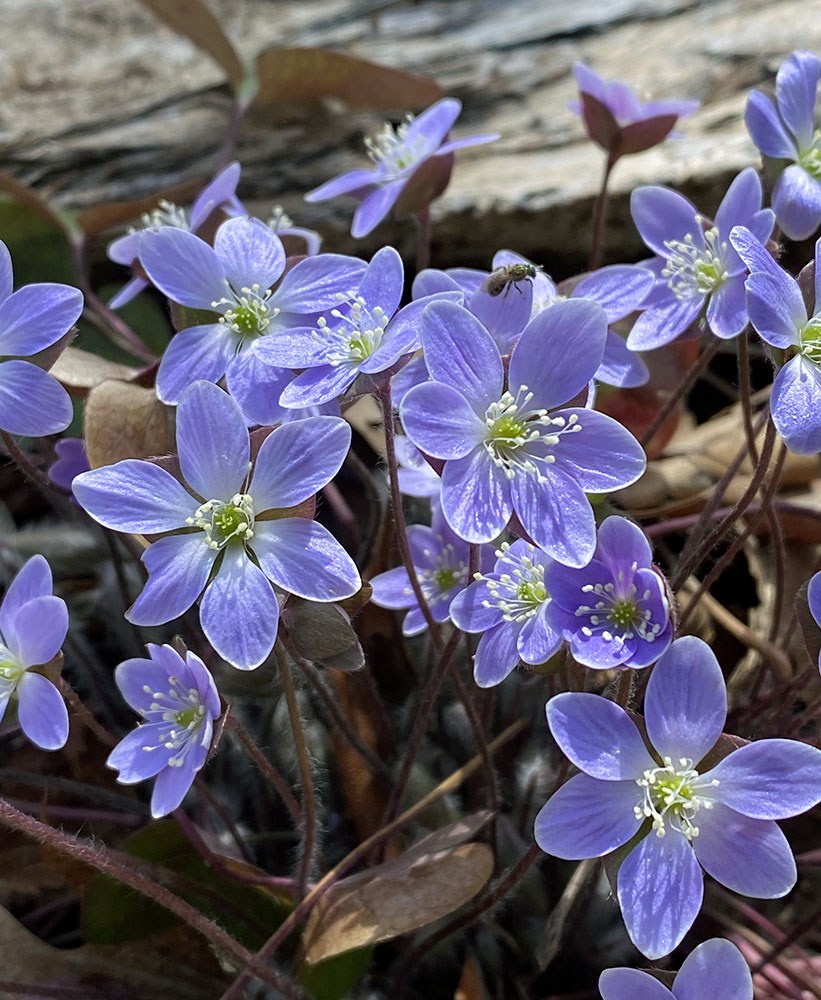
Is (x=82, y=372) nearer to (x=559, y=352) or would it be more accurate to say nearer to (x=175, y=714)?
(x=175, y=714)

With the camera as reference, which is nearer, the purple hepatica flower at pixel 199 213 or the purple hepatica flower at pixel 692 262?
the purple hepatica flower at pixel 692 262

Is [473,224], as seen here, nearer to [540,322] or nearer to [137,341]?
[137,341]

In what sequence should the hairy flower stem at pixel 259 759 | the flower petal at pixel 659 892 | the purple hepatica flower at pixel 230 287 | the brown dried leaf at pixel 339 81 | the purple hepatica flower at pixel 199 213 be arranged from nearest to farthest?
the flower petal at pixel 659 892, the hairy flower stem at pixel 259 759, the purple hepatica flower at pixel 230 287, the purple hepatica flower at pixel 199 213, the brown dried leaf at pixel 339 81

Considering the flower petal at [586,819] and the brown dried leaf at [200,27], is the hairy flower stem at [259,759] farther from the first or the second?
the brown dried leaf at [200,27]

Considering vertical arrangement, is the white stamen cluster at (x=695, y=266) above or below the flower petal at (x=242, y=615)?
above

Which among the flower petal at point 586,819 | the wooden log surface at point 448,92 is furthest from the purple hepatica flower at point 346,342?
the wooden log surface at point 448,92

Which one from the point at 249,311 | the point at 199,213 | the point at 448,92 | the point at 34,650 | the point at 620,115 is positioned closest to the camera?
the point at 34,650

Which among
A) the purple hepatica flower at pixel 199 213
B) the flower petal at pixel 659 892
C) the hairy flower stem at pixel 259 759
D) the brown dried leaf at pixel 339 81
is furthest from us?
the brown dried leaf at pixel 339 81

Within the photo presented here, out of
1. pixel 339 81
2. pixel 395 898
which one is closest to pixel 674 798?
pixel 395 898
